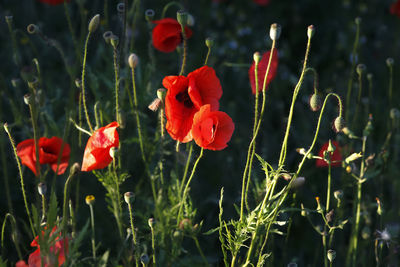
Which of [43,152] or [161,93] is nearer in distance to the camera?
[161,93]

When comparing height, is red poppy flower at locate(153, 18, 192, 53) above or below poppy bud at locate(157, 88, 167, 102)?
above

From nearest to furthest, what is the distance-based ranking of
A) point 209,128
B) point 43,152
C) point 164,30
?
point 209,128 → point 43,152 → point 164,30

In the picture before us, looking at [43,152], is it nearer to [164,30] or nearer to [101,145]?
[101,145]

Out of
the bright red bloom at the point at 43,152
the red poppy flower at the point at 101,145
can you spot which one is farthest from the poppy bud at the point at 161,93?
the bright red bloom at the point at 43,152

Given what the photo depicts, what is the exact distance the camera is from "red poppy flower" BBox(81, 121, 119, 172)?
47.9 inches

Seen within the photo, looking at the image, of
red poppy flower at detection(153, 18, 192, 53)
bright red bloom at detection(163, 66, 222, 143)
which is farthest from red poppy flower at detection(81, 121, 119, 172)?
red poppy flower at detection(153, 18, 192, 53)

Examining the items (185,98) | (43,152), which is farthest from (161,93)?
(43,152)

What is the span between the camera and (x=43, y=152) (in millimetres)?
1406

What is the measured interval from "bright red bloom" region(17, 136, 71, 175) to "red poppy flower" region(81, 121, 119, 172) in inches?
5.5

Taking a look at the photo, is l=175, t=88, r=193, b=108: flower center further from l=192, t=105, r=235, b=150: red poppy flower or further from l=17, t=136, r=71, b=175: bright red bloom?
l=17, t=136, r=71, b=175: bright red bloom

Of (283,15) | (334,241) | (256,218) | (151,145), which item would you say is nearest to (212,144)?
(256,218)

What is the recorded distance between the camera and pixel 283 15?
132 inches

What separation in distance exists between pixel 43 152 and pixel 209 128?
0.50m

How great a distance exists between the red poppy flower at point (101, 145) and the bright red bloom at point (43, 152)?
140mm
